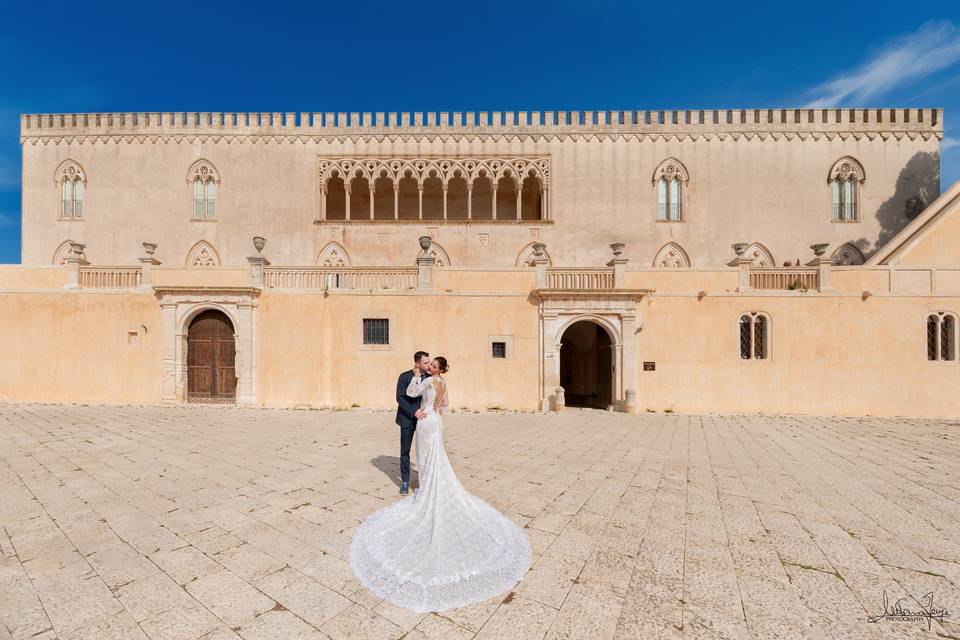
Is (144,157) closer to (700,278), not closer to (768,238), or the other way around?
(700,278)

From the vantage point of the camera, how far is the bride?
3057mm

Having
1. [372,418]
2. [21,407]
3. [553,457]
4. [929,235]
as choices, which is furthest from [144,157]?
[929,235]

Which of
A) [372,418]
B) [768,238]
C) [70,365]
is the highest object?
[768,238]

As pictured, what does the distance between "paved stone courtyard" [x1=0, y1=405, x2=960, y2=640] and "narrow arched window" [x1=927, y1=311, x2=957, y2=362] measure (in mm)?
8362

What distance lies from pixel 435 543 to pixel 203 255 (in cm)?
2277

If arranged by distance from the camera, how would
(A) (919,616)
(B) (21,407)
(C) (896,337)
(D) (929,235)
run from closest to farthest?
(A) (919,616) < (B) (21,407) < (C) (896,337) < (D) (929,235)

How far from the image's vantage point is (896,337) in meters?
13.2

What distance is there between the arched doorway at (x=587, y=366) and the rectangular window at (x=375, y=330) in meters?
7.10

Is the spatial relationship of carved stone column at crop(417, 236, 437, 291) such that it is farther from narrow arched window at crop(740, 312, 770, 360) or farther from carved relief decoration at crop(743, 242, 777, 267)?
carved relief decoration at crop(743, 242, 777, 267)

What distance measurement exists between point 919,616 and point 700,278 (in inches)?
480

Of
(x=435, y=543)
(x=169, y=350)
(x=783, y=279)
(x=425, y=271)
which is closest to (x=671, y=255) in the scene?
(x=783, y=279)

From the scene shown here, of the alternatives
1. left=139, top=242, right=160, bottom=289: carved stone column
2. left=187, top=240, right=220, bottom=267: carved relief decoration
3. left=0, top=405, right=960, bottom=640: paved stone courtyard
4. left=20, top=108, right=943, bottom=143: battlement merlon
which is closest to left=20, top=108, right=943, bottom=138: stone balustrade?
left=20, top=108, right=943, bottom=143: battlement merlon

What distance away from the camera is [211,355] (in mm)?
13781

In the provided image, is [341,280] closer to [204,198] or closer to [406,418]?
[406,418]
